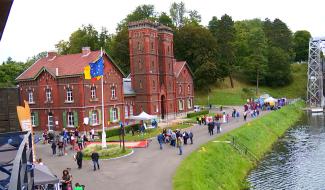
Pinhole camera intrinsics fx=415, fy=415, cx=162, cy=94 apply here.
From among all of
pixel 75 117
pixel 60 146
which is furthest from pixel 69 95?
pixel 60 146

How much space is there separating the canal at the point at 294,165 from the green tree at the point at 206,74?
32.7m

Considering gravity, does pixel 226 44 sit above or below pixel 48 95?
above

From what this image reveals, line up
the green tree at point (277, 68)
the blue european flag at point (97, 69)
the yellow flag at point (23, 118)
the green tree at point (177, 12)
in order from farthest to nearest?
the green tree at point (177, 12), the green tree at point (277, 68), the blue european flag at point (97, 69), the yellow flag at point (23, 118)

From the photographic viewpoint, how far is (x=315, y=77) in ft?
303

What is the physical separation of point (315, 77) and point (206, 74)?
1028 inches

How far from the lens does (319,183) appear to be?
28672mm

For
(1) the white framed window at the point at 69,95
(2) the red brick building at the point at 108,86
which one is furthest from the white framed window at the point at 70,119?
(1) the white framed window at the point at 69,95

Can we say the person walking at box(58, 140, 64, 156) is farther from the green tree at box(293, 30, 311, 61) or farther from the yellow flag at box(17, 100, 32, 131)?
the green tree at box(293, 30, 311, 61)

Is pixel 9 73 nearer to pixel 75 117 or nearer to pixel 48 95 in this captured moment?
pixel 48 95

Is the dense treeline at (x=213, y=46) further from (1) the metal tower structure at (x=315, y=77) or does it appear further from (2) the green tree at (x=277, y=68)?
(1) the metal tower structure at (x=315, y=77)

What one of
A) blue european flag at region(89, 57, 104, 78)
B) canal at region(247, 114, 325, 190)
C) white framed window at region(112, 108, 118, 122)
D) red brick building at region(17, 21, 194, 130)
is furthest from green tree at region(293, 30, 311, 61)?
blue european flag at region(89, 57, 104, 78)

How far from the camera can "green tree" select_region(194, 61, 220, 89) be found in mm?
84925

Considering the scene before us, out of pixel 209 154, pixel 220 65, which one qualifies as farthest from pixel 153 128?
pixel 220 65

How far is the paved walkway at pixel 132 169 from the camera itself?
2317 cm
